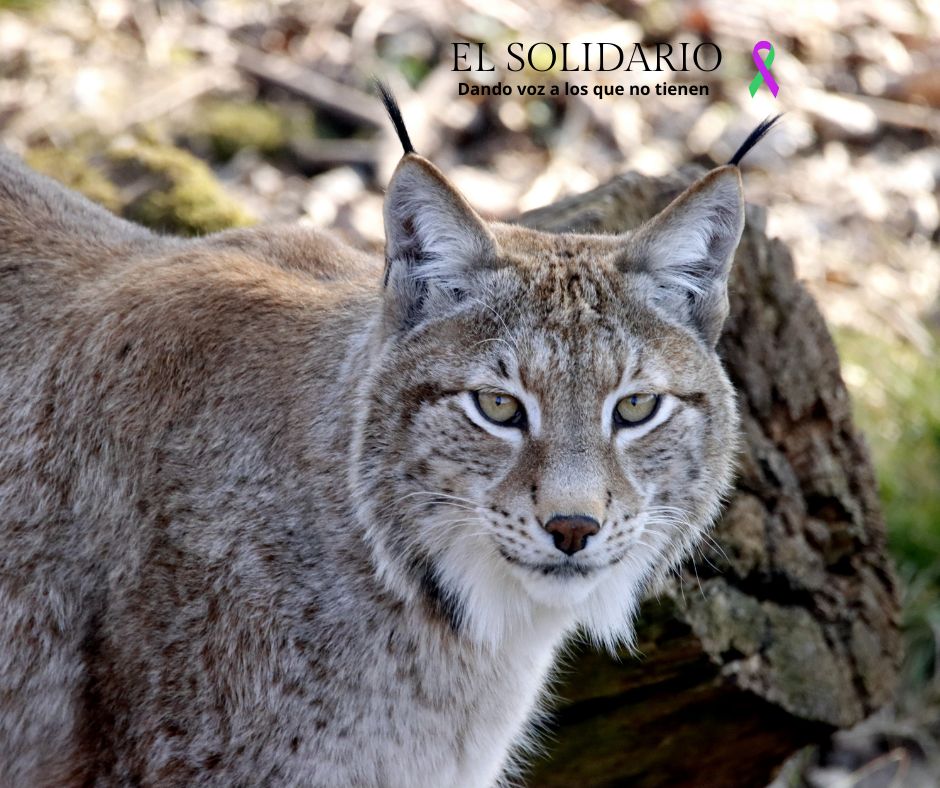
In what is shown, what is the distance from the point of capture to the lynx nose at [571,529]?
341cm

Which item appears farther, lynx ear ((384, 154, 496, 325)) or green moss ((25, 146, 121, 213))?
green moss ((25, 146, 121, 213))

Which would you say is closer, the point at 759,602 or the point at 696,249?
the point at 696,249

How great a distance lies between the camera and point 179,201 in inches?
261

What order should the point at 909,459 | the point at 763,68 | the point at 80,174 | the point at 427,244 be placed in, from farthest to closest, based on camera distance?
the point at 763,68
the point at 909,459
the point at 80,174
the point at 427,244

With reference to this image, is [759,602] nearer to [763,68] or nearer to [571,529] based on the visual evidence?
[571,529]

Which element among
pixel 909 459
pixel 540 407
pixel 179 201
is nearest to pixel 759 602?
pixel 540 407

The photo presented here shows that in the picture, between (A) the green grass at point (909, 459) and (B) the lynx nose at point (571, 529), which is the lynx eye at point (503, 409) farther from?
(A) the green grass at point (909, 459)

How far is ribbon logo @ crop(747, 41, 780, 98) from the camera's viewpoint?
30.5ft

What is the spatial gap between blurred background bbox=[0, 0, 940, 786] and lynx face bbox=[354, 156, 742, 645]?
3.65 m

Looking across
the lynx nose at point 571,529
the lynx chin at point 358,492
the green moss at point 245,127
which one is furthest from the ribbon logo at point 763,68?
the lynx nose at point 571,529

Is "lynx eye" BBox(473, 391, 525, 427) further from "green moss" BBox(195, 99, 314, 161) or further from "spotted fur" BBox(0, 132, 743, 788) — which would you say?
"green moss" BBox(195, 99, 314, 161)

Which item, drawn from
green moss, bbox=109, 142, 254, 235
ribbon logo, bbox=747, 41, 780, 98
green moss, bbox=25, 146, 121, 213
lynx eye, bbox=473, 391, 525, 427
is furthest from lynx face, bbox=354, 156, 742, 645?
ribbon logo, bbox=747, 41, 780, 98

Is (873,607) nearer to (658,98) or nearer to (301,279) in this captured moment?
(301,279)

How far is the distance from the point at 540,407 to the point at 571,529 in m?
0.37
